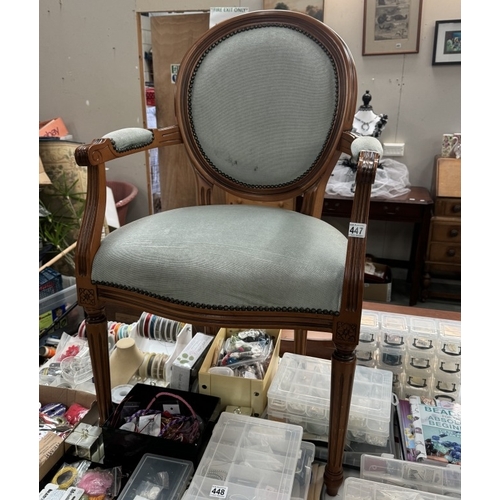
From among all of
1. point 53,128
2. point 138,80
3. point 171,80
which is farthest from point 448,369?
point 53,128

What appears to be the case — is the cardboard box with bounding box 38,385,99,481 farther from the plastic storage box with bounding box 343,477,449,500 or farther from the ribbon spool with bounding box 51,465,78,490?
the plastic storage box with bounding box 343,477,449,500

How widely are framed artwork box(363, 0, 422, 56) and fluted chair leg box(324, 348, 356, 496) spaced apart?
82.5 inches

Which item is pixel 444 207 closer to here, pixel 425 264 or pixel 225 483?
pixel 425 264

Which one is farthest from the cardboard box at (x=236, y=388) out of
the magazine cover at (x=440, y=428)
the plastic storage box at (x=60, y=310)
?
the plastic storage box at (x=60, y=310)

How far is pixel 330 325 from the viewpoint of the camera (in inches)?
34.1

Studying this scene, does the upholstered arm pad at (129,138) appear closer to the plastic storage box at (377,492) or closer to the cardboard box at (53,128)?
the plastic storage box at (377,492)

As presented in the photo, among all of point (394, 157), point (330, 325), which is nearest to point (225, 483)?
point (330, 325)

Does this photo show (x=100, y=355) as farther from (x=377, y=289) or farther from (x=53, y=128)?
(x=53, y=128)

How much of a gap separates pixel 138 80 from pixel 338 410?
8.03 feet

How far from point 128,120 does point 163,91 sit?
0.96ft

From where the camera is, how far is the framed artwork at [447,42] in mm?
2338

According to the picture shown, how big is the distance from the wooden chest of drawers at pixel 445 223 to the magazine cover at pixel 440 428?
1.19m

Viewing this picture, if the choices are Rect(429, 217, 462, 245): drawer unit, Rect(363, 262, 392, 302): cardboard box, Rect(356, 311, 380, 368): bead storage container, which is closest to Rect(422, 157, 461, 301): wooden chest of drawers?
Rect(429, 217, 462, 245): drawer unit

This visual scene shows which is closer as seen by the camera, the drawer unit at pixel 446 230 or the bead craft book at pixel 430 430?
the bead craft book at pixel 430 430
